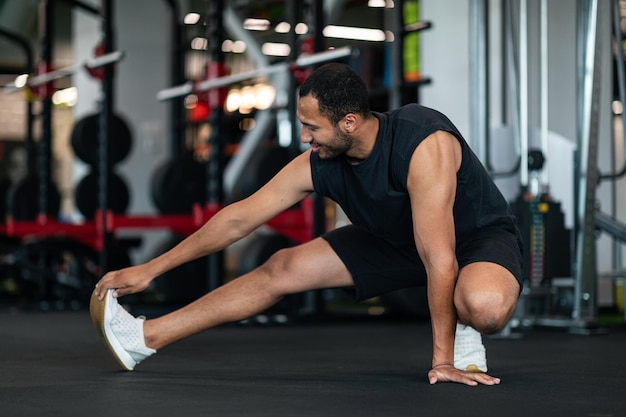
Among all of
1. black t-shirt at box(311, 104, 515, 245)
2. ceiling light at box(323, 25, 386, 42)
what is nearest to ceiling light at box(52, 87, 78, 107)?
ceiling light at box(323, 25, 386, 42)

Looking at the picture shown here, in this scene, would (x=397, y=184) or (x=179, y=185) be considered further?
(x=179, y=185)

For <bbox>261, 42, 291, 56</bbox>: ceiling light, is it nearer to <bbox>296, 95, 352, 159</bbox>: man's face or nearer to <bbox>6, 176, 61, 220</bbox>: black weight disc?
<bbox>6, 176, 61, 220</bbox>: black weight disc

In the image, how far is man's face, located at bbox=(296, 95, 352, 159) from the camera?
8.30 ft

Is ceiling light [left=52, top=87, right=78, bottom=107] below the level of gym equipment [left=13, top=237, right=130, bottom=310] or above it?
above

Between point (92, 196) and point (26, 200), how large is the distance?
116 cm

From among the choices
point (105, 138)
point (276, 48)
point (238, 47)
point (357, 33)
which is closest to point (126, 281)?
point (105, 138)

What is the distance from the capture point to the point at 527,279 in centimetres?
460

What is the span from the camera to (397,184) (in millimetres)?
2664

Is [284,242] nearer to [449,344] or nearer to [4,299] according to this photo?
[4,299]

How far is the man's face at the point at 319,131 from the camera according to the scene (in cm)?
253

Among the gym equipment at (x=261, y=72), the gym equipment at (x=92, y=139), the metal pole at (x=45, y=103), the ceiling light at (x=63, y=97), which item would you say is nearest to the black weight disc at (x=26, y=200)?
the metal pole at (x=45, y=103)

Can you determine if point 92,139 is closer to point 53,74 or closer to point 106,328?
point 53,74

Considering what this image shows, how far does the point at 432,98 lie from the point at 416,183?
11.1 ft

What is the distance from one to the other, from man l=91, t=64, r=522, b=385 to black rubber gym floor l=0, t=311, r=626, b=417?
15cm
